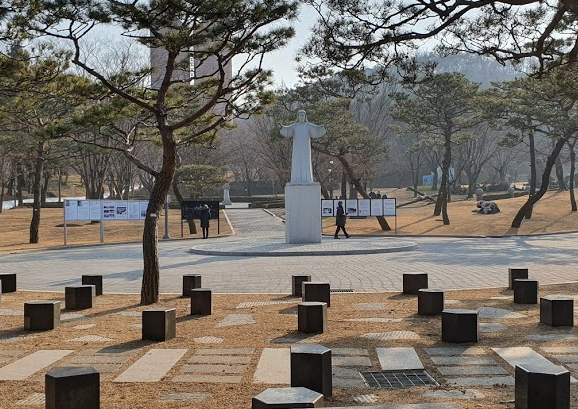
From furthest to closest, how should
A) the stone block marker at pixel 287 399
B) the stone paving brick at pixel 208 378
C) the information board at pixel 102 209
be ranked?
the information board at pixel 102 209 < the stone paving brick at pixel 208 378 < the stone block marker at pixel 287 399

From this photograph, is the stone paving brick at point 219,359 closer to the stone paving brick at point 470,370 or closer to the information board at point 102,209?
the stone paving brick at point 470,370

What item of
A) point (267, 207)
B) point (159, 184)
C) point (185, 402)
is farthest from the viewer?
point (267, 207)

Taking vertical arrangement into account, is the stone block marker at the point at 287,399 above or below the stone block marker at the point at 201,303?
above

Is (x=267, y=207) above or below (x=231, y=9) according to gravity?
below

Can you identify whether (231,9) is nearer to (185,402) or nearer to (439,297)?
(439,297)

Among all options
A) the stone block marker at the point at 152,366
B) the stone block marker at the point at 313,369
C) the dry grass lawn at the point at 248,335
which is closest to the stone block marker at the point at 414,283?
the dry grass lawn at the point at 248,335

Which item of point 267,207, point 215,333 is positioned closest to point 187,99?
point 215,333

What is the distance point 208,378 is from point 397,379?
5.24 ft

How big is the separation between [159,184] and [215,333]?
336cm

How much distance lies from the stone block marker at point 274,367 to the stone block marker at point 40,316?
3015 millimetres

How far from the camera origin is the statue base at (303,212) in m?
23.2

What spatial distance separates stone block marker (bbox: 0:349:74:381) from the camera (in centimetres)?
603

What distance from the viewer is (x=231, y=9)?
32.6 feet

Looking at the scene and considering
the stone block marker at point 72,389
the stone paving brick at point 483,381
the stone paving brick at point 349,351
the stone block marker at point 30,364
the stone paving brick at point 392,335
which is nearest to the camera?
the stone block marker at point 72,389
